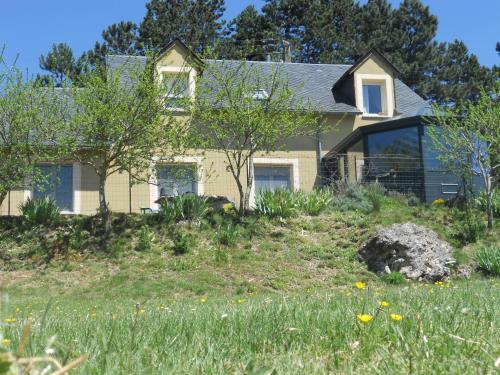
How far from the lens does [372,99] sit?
25.3 metres

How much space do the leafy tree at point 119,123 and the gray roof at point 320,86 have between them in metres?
7.52

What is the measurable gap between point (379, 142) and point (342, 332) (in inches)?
790

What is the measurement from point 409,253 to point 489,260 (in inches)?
72.5

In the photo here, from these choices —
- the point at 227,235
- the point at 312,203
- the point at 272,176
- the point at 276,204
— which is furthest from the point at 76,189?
the point at 312,203

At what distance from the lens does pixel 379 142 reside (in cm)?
2262

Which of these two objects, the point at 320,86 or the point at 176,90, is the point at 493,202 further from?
the point at 320,86

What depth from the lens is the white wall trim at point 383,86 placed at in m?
24.6

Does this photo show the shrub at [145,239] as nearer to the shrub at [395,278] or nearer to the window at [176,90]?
the window at [176,90]

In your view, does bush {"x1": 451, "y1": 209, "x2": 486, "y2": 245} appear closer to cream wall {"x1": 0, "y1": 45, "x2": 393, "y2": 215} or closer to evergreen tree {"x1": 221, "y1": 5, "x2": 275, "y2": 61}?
cream wall {"x1": 0, "y1": 45, "x2": 393, "y2": 215}

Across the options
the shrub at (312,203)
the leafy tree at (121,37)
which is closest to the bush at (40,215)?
the shrub at (312,203)

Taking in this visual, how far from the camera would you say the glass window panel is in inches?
990

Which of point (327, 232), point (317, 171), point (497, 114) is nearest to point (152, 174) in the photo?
point (327, 232)

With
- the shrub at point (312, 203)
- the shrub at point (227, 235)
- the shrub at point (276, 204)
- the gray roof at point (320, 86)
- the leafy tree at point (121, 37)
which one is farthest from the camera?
the leafy tree at point (121, 37)

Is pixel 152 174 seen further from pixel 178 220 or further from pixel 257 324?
pixel 257 324
